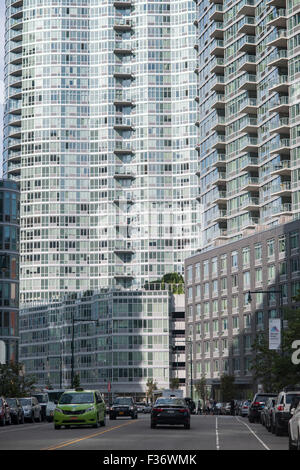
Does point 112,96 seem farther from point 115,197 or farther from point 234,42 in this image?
point 234,42

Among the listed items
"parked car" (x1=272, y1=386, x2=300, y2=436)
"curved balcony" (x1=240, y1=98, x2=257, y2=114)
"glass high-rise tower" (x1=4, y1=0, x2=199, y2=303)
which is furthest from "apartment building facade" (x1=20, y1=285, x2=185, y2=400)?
"parked car" (x1=272, y1=386, x2=300, y2=436)

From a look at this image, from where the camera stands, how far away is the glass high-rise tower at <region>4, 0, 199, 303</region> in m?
185

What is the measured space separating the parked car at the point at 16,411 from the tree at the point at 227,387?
Result: 6155cm

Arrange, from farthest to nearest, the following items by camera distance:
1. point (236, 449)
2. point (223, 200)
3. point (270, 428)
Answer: point (223, 200)
point (270, 428)
point (236, 449)

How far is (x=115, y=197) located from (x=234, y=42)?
212 feet

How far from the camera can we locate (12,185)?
10225 centimetres

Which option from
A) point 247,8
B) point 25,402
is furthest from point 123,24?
point 25,402

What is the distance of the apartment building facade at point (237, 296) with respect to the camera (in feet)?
356

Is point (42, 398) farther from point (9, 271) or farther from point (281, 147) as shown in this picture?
point (281, 147)

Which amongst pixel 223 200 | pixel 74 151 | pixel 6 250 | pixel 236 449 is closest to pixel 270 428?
pixel 236 449

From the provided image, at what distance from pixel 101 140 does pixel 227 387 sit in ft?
286

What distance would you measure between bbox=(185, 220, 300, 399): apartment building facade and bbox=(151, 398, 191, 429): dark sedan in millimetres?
65282

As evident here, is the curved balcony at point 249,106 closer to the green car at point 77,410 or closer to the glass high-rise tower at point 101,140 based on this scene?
the glass high-rise tower at point 101,140

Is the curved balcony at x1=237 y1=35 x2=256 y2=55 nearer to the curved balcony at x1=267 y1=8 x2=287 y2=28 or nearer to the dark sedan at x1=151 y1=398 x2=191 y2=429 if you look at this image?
the curved balcony at x1=267 y1=8 x2=287 y2=28
